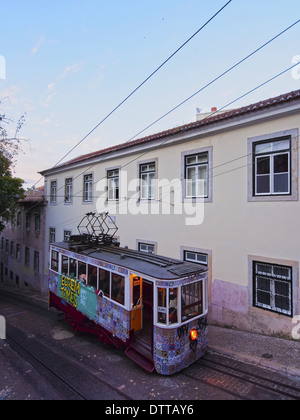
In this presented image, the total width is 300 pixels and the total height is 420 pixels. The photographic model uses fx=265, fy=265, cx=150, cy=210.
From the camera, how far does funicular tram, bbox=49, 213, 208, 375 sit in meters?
6.12

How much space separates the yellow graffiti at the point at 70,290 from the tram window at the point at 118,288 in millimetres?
1951

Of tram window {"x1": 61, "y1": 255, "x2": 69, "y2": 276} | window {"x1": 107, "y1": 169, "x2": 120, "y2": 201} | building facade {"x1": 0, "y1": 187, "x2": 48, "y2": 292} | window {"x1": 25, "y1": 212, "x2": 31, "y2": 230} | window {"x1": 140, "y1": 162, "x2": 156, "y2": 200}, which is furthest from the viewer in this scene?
window {"x1": 25, "y1": 212, "x2": 31, "y2": 230}

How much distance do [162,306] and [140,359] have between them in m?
1.63

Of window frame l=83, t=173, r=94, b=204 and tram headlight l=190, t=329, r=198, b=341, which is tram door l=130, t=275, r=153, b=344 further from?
window frame l=83, t=173, r=94, b=204

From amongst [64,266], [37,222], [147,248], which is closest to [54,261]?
[64,266]

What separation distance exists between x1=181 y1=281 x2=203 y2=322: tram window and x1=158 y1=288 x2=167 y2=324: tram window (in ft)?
1.61

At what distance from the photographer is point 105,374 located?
647cm

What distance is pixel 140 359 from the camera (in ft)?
21.6

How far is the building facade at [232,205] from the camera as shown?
26.2 feet

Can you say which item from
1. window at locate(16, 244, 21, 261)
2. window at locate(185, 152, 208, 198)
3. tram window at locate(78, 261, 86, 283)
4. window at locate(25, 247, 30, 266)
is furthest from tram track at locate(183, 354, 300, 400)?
window at locate(16, 244, 21, 261)

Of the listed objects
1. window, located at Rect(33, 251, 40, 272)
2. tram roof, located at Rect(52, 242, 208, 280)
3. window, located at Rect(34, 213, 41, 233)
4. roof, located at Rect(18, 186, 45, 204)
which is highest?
roof, located at Rect(18, 186, 45, 204)

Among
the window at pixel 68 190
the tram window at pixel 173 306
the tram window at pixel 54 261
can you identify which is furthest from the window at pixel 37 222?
the tram window at pixel 173 306

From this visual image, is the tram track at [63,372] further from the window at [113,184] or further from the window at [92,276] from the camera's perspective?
the window at [113,184]
